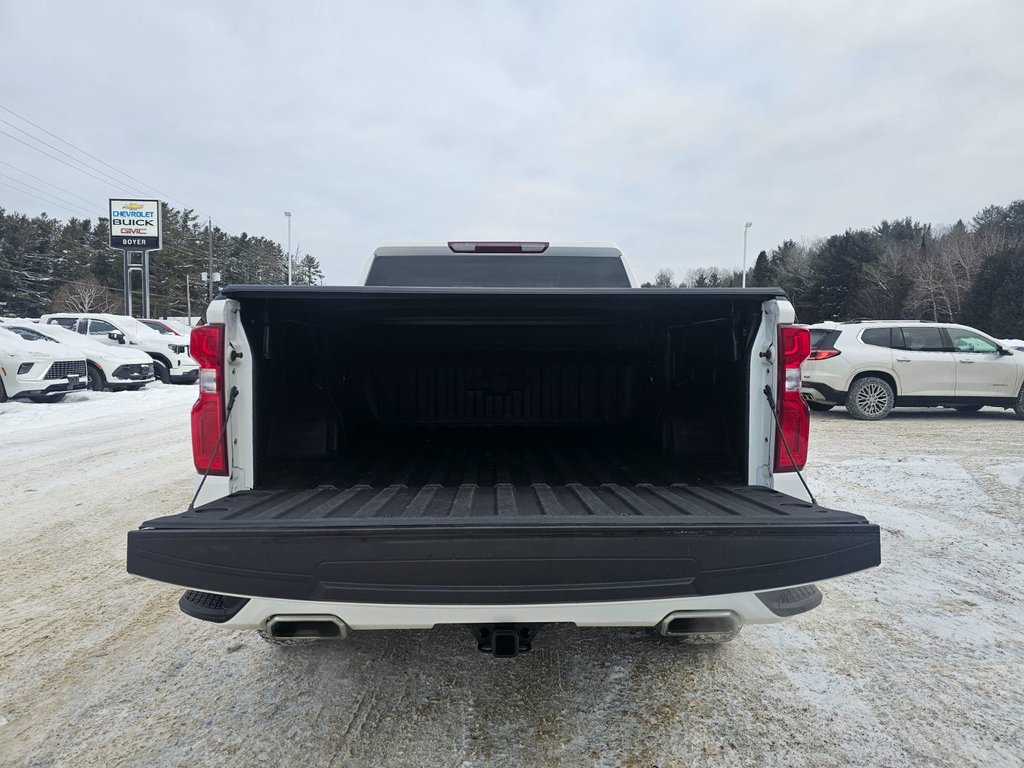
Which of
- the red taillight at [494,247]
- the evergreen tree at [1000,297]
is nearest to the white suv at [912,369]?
the red taillight at [494,247]

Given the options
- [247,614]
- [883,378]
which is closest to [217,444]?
[247,614]

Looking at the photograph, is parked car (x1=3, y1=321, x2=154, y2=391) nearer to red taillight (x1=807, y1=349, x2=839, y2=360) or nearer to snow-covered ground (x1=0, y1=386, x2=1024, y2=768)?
snow-covered ground (x1=0, y1=386, x2=1024, y2=768)

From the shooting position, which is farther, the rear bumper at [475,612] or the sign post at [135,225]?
the sign post at [135,225]

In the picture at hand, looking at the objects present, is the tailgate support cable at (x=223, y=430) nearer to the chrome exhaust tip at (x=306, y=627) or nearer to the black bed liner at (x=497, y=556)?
the black bed liner at (x=497, y=556)

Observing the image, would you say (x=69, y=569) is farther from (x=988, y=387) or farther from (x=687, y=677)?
(x=988, y=387)

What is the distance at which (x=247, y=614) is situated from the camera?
Result: 184cm

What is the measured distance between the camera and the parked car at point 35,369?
1047cm

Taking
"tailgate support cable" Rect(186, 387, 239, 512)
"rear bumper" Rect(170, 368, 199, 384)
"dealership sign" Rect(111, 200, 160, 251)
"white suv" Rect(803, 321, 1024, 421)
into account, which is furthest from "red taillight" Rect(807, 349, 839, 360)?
"dealership sign" Rect(111, 200, 160, 251)

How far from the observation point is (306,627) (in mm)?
1897

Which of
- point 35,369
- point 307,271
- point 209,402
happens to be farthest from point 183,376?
point 307,271

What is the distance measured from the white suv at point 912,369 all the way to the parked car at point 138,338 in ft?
50.7

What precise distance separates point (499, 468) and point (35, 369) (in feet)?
39.3

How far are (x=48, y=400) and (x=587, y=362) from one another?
1305 centimetres

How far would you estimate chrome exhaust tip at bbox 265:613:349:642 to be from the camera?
71.4 inches
